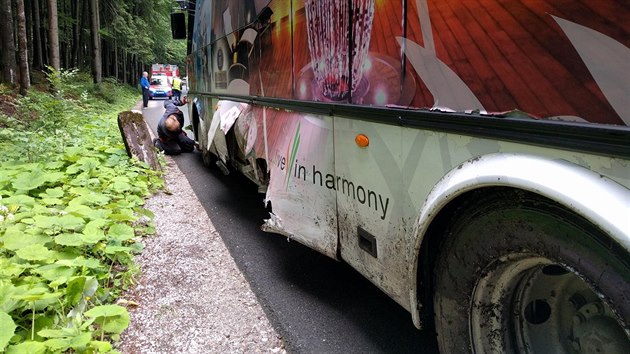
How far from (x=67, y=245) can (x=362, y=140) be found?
244cm

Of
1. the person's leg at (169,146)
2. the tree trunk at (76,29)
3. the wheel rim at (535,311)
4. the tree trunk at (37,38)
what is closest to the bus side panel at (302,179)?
the wheel rim at (535,311)

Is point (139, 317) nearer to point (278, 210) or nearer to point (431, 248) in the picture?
point (278, 210)

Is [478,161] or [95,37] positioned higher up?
[95,37]

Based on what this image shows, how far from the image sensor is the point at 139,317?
3027 millimetres

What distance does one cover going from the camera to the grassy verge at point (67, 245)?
2492 millimetres

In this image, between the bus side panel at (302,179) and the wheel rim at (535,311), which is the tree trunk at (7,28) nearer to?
the bus side panel at (302,179)

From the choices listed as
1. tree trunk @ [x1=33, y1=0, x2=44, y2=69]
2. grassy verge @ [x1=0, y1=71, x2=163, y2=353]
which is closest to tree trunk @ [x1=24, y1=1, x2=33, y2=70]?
tree trunk @ [x1=33, y1=0, x2=44, y2=69]

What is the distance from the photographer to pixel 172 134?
963cm

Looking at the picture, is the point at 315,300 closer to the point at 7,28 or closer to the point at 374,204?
the point at 374,204

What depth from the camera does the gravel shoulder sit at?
9.05 feet

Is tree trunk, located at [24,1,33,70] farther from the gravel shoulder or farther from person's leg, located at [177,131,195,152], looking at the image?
the gravel shoulder

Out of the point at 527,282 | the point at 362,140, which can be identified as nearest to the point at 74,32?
the point at 362,140

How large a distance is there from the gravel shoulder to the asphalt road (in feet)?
0.42

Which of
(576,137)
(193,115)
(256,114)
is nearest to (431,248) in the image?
(576,137)
